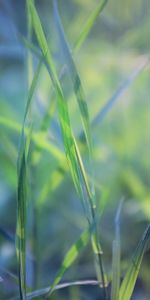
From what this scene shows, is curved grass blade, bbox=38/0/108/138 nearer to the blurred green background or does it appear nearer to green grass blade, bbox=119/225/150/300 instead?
the blurred green background

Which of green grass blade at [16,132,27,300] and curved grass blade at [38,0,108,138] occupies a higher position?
curved grass blade at [38,0,108,138]

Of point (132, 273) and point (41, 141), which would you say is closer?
point (132, 273)

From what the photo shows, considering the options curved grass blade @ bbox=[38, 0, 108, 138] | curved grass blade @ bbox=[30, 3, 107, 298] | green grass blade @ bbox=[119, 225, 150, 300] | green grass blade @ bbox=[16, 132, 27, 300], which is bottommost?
green grass blade @ bbox=[119, 225, 150, 300]

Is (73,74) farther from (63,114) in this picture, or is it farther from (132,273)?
(132,273)

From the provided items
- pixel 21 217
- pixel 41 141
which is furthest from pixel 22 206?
pixel 41 141

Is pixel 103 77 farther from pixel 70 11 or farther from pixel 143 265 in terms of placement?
pixel 143 265

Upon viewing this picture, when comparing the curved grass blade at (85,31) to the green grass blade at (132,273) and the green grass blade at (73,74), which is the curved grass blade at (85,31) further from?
the green grass blade at (132,273)

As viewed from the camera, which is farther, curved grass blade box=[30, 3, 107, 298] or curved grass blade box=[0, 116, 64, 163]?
curved grass blade box=[0, 116, 64, 163]

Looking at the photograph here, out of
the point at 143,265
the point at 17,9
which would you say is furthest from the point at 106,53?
the point at 143,265

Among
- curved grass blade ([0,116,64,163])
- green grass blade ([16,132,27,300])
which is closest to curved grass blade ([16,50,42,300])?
green grass blade ([16,132,27,300])
